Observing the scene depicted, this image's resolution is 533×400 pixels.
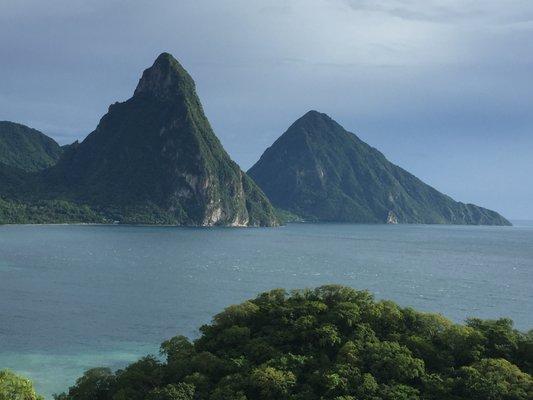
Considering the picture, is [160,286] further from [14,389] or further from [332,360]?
[14,389]

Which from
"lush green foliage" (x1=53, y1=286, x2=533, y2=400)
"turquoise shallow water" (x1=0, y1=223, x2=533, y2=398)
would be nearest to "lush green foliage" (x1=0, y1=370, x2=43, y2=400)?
"lush green foliage" (x1=53, y1=286, x2=533, y2=400)

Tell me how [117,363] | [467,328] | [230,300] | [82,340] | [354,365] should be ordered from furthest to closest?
[230,300] → [82,340] → [117,363] → [467,328] → [354,365]

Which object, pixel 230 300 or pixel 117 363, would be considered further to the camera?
pixel 230 300

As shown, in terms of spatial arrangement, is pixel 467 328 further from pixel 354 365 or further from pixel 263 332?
pixel 263 332

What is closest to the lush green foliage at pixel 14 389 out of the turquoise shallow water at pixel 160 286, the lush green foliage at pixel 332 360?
the lush green foliage at pixel 332 360

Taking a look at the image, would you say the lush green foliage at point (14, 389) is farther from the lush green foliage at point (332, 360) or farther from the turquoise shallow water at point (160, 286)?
the turquoise shallow water at point (160, 286)

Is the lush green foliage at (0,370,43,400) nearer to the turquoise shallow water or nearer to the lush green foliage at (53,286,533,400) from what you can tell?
the lush green foliage at (53,286,533,400)

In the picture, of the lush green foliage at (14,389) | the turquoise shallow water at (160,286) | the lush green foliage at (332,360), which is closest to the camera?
the lush green foliage at (14,389)

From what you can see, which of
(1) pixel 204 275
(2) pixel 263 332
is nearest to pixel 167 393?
(2) pixel 263 332
